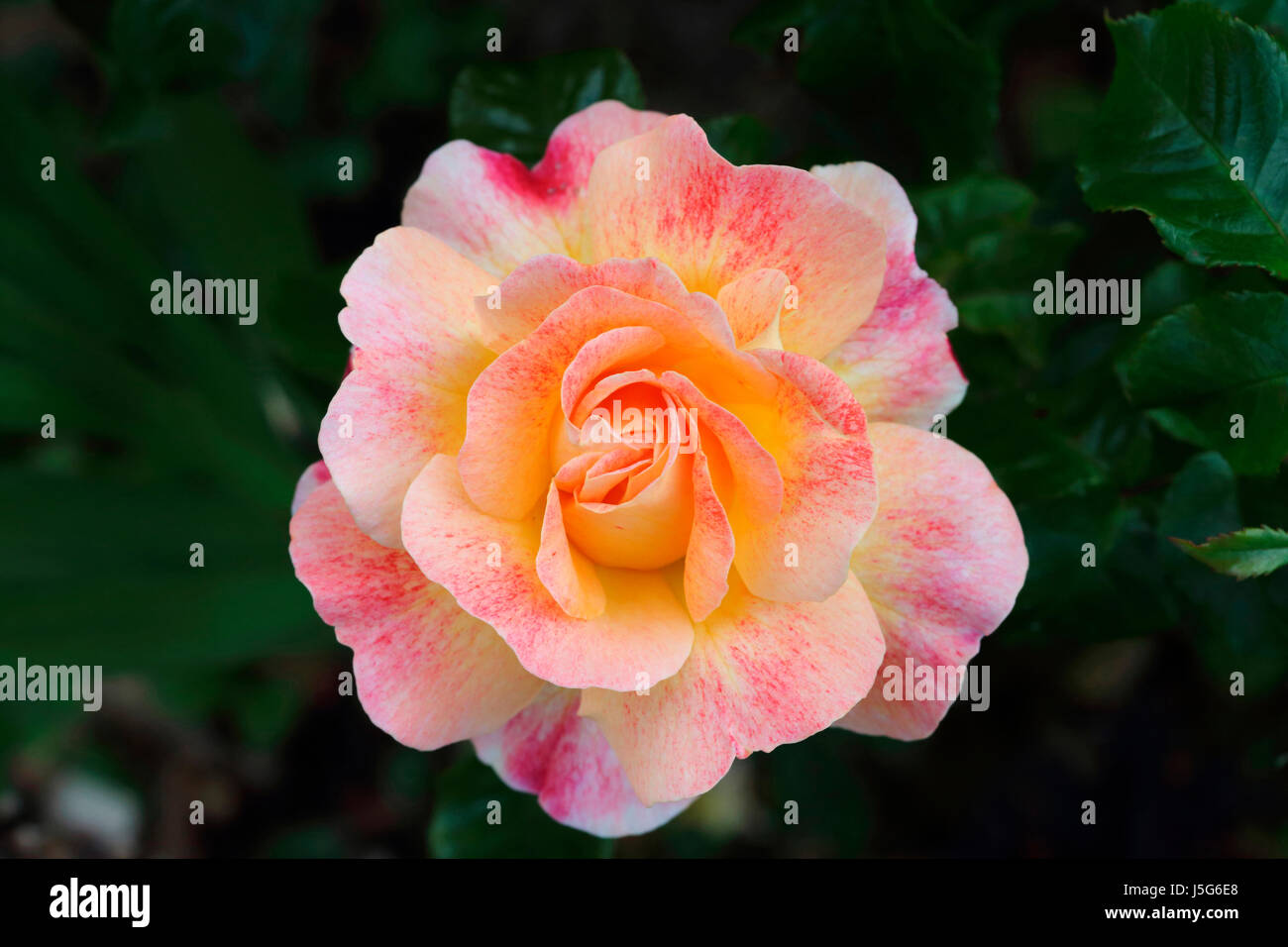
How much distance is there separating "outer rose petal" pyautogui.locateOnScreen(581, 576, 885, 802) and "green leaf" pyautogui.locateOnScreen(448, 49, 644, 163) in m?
0.41

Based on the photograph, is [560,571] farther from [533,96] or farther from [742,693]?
[533,96]

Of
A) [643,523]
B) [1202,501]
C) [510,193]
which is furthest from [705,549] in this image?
[1202,501]

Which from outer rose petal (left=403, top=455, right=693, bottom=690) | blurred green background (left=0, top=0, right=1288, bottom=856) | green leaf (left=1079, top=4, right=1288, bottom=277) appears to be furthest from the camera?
blurred green background (left=0, top=0, right=1288, bottom=856)

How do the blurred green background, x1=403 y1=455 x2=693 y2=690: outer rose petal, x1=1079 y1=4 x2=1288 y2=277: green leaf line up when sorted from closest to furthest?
x1=403 y1=455 x2=693 y2=690: outer rose petal < x1=1079 y1=4 x2=1288 y2=277: green leaf < the blurred green background

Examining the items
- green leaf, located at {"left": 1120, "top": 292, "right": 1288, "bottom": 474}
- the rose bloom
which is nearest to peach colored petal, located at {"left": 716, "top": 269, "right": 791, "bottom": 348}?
the rose bloom

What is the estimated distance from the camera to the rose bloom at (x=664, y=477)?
1.61 feet

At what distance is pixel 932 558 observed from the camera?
539 millimetres

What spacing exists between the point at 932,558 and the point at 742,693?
0.13 meters

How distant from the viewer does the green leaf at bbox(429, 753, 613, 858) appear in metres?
0.81

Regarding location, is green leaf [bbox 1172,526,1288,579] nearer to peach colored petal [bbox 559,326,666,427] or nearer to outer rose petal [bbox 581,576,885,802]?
outer rose petal [bbox 581,576,885,802]

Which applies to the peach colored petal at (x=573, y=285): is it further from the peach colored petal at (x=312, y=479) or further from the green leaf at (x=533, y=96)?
the green leaf at (x=533, y=96)
